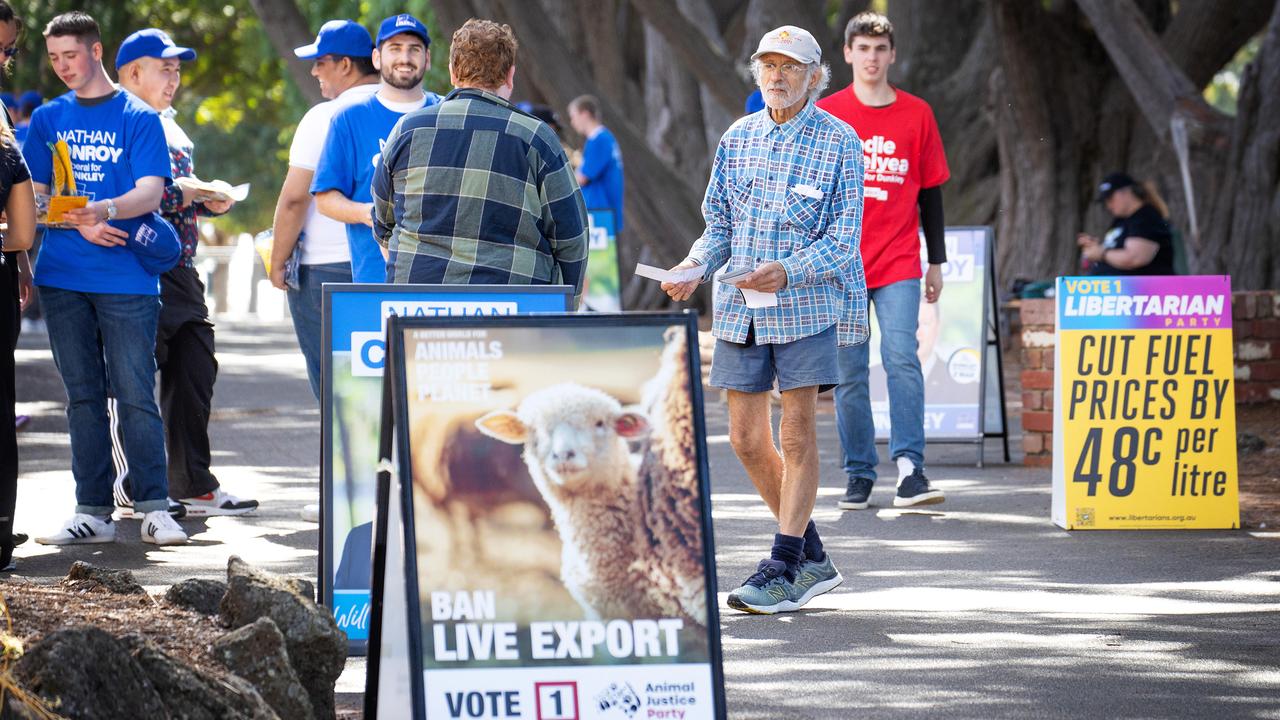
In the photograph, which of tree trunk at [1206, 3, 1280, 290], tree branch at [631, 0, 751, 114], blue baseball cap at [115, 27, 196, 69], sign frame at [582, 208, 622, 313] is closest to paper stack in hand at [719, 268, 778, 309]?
blue baseball cap at [115, 27, 196, 69]

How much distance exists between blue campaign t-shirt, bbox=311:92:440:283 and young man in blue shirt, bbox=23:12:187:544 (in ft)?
2.91

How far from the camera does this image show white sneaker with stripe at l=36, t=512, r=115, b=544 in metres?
7.87

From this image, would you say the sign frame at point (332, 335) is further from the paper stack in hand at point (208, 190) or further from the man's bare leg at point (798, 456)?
the paper stack in hand at point (208, 190)

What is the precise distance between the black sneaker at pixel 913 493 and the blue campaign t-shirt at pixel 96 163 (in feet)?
12.2

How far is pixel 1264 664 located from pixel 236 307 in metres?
33.7

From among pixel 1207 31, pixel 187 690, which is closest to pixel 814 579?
pixel 187 690

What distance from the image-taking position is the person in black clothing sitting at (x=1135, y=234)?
1077 cm

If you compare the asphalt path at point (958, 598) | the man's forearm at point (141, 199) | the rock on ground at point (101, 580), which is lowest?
the asphalt path at point (958, 598)

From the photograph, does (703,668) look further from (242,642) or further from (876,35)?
(876,35)

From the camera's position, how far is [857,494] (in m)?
9.07

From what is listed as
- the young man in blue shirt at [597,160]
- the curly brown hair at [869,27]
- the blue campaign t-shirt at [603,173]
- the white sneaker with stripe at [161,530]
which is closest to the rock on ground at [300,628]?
the white sneaker with stripe at [161,530]

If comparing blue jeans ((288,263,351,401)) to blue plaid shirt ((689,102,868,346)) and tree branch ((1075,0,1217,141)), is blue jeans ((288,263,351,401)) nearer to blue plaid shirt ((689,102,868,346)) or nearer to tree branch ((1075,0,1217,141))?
blue plaid shirt ((689,102,868,346))

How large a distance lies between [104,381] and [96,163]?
3.09 ft

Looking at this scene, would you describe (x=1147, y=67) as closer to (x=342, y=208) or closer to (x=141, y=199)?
(x=342, y=208)
